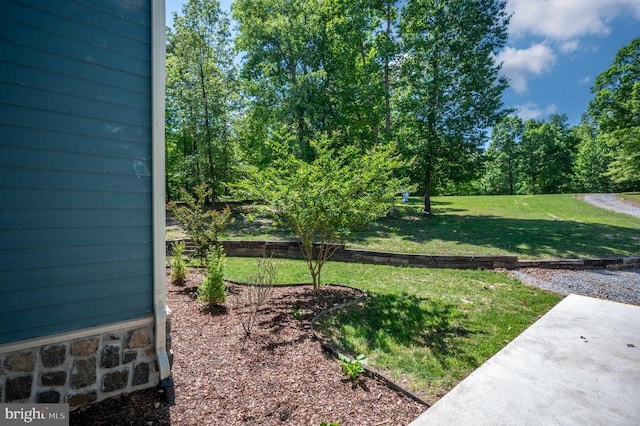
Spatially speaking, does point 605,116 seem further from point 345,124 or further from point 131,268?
point 131,268

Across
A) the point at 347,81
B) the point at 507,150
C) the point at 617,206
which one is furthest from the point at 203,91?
the point at 507,150

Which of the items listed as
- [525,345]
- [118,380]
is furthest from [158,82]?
[525,345]

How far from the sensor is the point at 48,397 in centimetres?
219

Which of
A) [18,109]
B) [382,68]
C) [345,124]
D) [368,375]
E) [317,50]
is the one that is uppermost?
[317,50]

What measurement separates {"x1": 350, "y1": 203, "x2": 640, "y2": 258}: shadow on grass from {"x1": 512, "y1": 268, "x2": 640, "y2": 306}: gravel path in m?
0.96

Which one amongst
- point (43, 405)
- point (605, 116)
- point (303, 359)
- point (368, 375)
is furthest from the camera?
point (605, 116)

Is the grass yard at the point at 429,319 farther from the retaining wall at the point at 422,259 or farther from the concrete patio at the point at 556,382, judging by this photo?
the retaining wall at the point at 422,259

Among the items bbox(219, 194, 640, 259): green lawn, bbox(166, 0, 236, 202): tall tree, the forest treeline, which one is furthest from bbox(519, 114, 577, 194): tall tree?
bbox(166, 0, 236, 202): tall tree

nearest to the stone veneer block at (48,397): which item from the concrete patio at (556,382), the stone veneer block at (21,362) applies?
the stone veneer block at (21,362)

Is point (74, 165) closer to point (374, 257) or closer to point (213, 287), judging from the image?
point (213, 287)

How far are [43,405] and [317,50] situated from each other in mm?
15346

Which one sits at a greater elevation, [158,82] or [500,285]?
[158,82]

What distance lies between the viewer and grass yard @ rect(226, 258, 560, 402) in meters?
2.98

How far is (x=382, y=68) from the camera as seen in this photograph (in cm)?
1417
